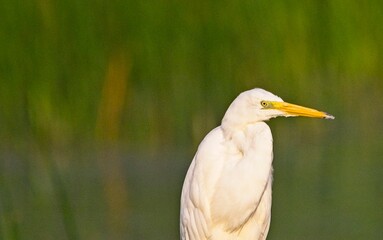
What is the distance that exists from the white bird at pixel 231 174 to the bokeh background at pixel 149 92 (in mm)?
1627

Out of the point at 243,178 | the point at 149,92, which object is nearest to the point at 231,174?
the point at 243,178

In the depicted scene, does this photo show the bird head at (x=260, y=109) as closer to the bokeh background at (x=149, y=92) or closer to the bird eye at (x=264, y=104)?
the bird eye at (x=264, y=104)

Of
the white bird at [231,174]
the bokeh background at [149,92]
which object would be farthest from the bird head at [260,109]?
the bokeh background at [149,92]

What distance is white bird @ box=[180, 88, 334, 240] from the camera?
5809mm

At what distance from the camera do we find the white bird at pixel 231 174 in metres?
5.81

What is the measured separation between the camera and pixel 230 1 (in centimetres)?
788

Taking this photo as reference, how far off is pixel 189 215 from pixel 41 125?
2145mm

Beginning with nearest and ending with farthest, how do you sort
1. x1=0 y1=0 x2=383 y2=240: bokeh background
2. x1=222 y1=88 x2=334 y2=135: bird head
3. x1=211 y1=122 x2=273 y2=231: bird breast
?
1. x1=222 y1=88 x2=334 y2=135: bird head
2. x1=211 y1=122 x2=273 y2=231: bird breast
3. x1=0 y1=0 x2=383 y2=240: bokeh background

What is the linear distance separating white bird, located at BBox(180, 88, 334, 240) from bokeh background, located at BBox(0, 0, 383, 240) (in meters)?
1.63

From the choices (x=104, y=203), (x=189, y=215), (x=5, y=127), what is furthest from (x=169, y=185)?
(x=189, y=215)

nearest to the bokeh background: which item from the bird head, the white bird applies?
the white bird

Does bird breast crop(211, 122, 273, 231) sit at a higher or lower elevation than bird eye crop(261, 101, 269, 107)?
lower

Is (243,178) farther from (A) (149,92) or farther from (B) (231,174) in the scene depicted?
(A) (149,92)

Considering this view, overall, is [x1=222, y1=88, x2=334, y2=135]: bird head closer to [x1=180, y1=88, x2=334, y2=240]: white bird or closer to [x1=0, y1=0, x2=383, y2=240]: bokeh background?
[x1=180, y1=88, x2=334, y2=240]: white bird
